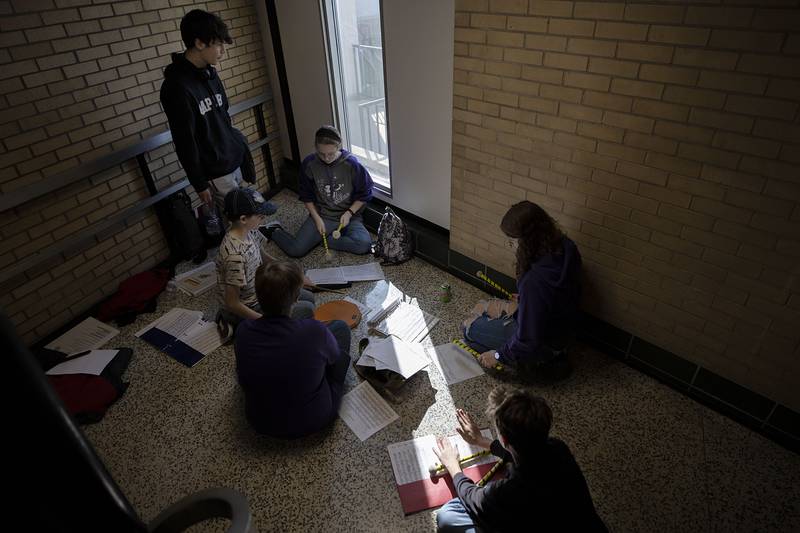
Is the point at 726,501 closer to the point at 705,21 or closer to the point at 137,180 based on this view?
the point at 705,21

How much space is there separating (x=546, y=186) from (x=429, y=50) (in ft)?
4.34

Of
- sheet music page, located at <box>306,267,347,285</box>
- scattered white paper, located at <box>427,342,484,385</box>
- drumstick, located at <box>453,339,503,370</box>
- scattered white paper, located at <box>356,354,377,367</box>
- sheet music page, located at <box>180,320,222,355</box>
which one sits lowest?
scattered white paper, located at <box>427,342,484,385</box>

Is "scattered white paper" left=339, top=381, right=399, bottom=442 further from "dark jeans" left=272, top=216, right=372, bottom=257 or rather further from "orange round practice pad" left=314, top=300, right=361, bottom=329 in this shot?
"dark jeans" left=272, top=216, right=372, bottom=257

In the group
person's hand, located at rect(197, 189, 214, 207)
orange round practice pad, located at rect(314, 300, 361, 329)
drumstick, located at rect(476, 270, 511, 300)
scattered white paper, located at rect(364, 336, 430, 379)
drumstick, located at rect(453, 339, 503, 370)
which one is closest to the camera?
scattered white paper, located at rect(364, 336, 430, 379)

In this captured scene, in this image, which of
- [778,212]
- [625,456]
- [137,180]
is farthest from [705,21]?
[137,180]

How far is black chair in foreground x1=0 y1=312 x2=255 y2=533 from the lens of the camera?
0.43m

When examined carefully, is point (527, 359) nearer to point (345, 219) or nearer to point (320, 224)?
point (345, 219)

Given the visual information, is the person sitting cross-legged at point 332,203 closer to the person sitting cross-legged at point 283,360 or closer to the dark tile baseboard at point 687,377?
the dark tile baseboard at point 687,377

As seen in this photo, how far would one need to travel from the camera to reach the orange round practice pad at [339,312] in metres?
3.76

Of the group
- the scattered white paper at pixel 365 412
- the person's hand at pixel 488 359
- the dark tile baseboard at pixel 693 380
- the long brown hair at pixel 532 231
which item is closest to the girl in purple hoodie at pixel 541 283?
the long brown hair at pixel 532 231

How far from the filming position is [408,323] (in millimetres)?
3750

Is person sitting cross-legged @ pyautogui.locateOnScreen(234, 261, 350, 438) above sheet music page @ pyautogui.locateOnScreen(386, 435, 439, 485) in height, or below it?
above

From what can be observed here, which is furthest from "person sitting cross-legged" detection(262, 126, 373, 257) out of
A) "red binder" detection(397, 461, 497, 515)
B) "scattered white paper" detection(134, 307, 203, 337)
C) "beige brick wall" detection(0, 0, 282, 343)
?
"red binder" detection(397, 461, 497, 515)

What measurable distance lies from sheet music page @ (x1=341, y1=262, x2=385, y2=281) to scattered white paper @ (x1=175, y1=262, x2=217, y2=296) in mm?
1153
